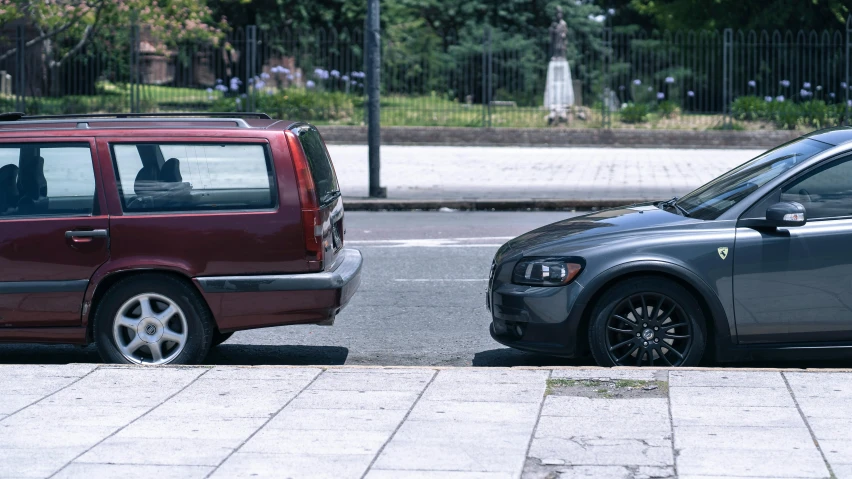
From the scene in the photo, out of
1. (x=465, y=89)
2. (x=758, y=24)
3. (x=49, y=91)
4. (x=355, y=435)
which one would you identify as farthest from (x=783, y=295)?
(x=758, y=24)

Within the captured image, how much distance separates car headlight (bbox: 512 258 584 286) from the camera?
687 centimetres

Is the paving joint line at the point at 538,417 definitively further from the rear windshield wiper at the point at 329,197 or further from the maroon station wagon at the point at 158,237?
the rear windshield wiper at the point at 329,197

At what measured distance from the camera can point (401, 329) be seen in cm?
865

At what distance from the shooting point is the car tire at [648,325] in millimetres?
6797

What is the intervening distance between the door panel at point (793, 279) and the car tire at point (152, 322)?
10.4 feet

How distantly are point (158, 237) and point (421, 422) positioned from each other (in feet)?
7.29

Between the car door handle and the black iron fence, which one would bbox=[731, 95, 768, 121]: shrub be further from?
the car door handle

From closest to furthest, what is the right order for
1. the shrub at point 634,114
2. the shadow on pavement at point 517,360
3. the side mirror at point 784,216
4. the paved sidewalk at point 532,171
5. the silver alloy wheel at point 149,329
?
the side mirror at point 784,216
the silver alloy wheel at point 149,329
the shadow on pavement at point 517,360
the paved sidewalk at point 532,171
the shrub at point 634,114

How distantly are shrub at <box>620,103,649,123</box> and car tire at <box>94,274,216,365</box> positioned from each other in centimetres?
2233

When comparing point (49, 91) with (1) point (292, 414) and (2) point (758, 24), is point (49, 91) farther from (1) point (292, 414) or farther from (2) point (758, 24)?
(1) point (292, 414)

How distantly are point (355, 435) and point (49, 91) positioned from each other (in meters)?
25.1

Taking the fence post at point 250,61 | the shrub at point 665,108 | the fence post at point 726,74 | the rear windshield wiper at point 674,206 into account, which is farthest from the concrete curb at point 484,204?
the shrub at point 665,108

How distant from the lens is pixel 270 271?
6.99 m

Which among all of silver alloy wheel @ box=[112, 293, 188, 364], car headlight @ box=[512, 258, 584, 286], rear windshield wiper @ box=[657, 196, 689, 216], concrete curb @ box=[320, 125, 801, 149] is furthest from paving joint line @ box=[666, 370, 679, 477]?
concrete curb @ box=[320, 125, 801, 149]
